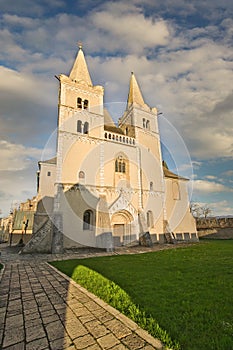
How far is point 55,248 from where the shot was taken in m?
13.4

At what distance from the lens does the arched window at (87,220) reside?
53.1ft

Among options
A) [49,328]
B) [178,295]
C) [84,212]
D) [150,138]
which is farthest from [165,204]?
[49,328]

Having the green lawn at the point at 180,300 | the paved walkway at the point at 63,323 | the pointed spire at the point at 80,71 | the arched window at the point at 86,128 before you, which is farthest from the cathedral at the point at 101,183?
the paved walkway at the point at 63,323

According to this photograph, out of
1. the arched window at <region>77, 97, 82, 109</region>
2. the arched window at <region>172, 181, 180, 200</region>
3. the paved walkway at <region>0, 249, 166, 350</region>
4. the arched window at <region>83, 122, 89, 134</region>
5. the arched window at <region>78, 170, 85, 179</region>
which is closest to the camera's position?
the paved walkway at <region>0, 249, 166, 350</region>

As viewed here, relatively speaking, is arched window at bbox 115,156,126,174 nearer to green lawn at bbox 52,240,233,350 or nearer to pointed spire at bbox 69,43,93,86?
pointed spire at bbox 69,43,93,86

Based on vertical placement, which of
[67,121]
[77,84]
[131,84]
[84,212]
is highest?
[131,84]

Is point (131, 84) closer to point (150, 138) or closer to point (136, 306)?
point (150, 138)

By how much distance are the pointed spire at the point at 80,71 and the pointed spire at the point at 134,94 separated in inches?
258

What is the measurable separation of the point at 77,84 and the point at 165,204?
1733 centimetres

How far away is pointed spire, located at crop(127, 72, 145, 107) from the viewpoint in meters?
25.0

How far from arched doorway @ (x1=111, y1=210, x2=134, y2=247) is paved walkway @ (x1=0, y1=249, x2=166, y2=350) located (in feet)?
41.5

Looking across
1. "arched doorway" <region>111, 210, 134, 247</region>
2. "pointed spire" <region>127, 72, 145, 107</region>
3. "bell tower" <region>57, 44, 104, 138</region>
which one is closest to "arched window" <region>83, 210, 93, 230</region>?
"arched doorway" <region>111, 210, 134, 247</region>

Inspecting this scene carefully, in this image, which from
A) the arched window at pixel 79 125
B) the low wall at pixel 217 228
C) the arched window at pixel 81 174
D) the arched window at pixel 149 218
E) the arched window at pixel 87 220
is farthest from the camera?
the low wall at pixel 217 228

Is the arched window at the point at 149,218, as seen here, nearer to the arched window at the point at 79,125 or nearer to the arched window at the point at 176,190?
the arched window at the point at 176,190
